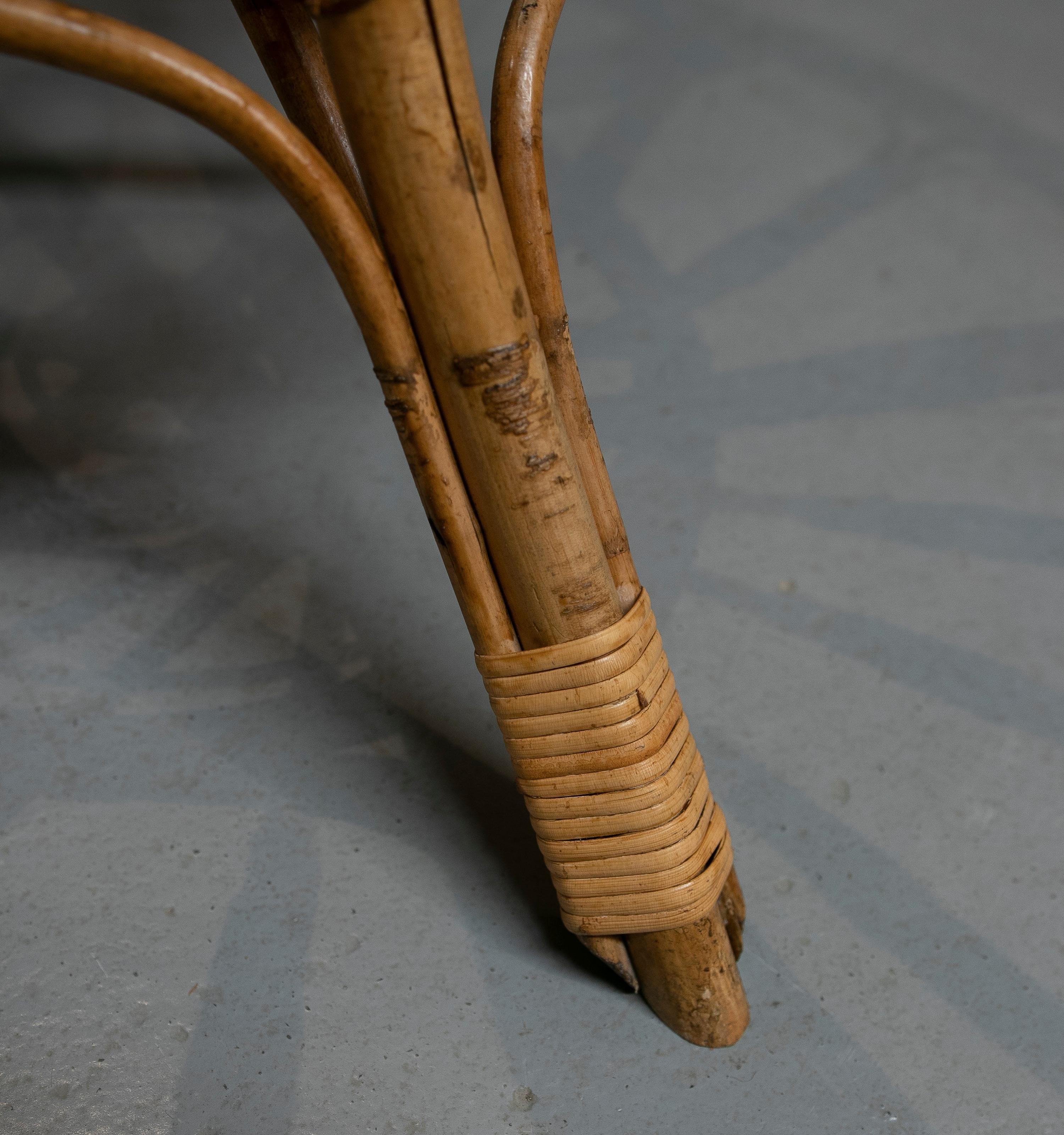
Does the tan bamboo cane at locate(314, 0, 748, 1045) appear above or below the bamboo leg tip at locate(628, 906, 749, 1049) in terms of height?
above

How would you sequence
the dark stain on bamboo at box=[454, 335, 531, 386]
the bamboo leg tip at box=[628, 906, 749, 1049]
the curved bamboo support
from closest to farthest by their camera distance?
the curved bamboo support, the dark stain on bamboo at box=[454, 335, 531, 386], the bamboo leg tip at box=[628, 906, 749, 1049]

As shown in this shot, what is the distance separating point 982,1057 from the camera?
911 millimetres

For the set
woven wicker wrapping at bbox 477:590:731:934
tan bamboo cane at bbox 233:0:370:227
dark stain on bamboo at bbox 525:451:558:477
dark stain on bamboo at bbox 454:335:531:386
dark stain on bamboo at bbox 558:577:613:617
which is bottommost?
woven wicker wrapping at bbox 477:590:731:934

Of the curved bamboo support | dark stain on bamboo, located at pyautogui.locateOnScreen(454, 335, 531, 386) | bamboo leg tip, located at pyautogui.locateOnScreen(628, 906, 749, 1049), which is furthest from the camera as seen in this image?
bamboo leg tip, located at pyautogui.locateOnScreen(628, 906, 749, 1049)

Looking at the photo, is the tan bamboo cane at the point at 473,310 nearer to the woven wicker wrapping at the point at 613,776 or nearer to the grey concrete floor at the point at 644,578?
the woven wicker wrapping at the point at 613,776

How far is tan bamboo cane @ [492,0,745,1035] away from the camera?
2.53ft

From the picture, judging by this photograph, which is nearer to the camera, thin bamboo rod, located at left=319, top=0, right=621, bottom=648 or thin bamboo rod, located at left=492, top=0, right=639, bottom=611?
thin bamboo rod, located at left=319, top=0, right=621, bottom=648

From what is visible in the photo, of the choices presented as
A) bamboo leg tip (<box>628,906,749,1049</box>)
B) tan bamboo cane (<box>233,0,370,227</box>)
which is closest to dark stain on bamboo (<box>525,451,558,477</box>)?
tan bamboo cane (<box>233,0,370,227</box>)

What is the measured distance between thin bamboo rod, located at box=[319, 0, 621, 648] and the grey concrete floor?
40cm

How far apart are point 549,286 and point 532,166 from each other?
0.30ft

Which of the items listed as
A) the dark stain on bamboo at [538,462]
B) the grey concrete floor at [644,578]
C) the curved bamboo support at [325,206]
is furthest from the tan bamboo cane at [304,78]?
the grey concrete floor at [644,578]

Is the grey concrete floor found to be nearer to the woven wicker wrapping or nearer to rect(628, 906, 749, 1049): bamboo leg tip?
rect(628, 906, 749, 1049): bamboo leg tip

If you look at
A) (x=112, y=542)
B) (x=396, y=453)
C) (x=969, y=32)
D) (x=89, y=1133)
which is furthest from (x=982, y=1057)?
(x=969, y=32)

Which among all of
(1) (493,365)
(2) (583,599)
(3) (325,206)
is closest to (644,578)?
(2) (583,599)
